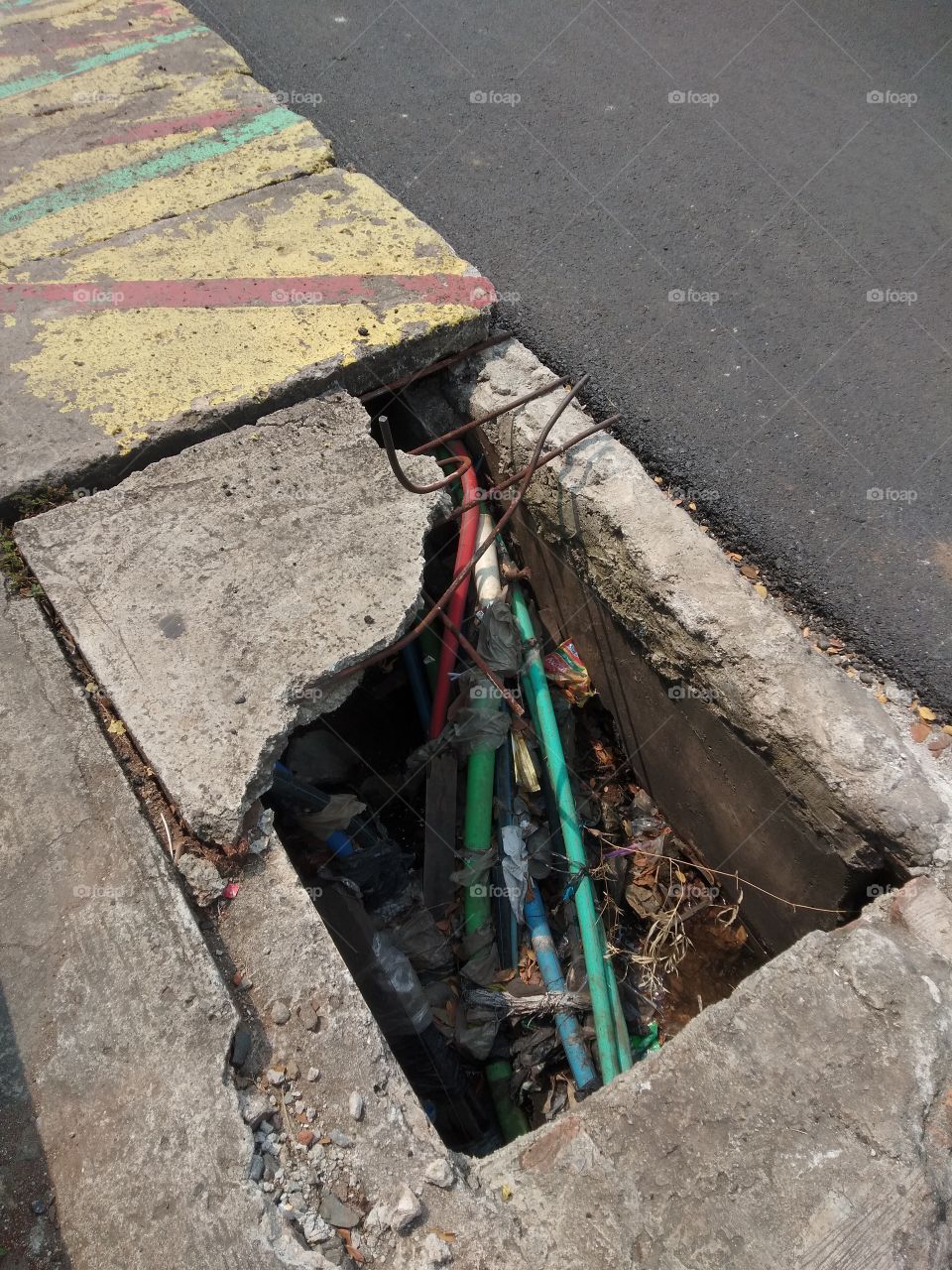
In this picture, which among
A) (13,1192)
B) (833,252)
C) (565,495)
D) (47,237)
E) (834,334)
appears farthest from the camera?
(833,252)

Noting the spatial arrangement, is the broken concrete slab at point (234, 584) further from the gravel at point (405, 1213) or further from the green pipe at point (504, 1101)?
the green pipe at point (504, 1101)

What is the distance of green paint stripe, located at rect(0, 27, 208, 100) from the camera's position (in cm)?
441

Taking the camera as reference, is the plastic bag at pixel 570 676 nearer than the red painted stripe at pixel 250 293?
No

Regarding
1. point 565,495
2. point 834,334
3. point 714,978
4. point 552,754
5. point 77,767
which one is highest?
point 834,334

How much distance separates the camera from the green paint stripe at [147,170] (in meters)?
3.76

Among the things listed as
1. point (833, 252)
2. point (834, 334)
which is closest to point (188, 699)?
point (834, 334)

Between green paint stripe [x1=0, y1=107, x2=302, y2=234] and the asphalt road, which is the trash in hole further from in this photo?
green paint stripe [x1=0, y1=107, x2=302, y2=234]

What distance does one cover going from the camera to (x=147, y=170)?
399cm

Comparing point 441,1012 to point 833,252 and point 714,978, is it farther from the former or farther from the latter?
point 833,252

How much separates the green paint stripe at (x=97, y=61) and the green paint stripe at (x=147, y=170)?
101 centimetres

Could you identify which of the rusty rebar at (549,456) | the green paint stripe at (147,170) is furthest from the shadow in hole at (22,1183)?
the green paint stripe at (147,170)

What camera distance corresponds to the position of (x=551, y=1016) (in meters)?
3.10

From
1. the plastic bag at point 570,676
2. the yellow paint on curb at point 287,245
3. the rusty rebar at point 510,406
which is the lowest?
the plastic bag at point 570,676

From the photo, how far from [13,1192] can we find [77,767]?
99cm
